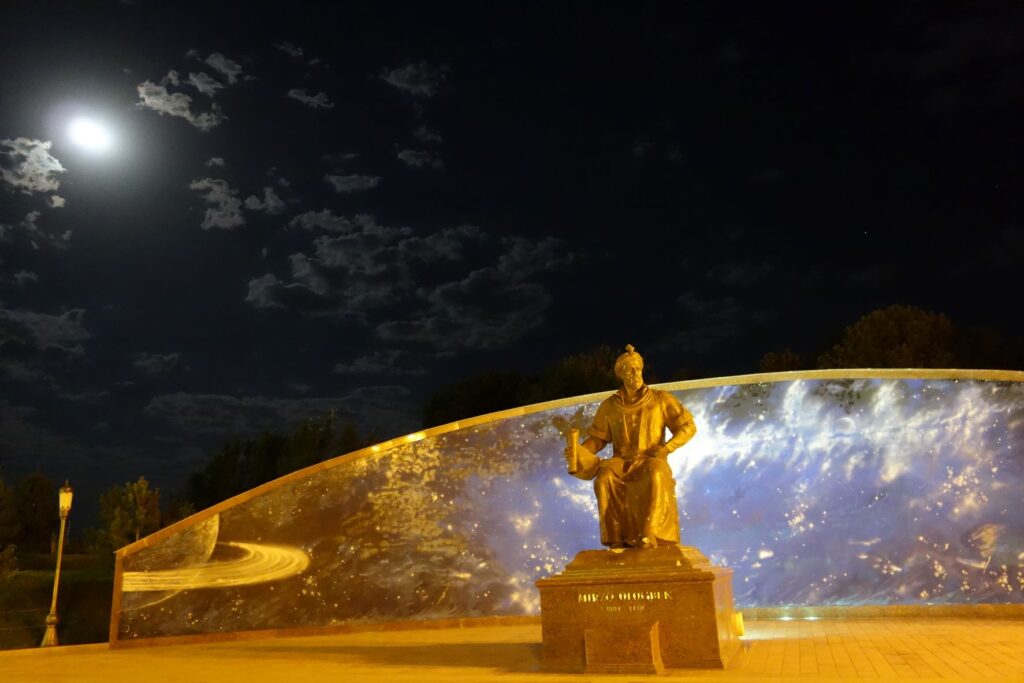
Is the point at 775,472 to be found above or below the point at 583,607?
above

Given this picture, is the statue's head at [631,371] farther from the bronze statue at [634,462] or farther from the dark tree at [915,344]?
the dark tree at [915,344]

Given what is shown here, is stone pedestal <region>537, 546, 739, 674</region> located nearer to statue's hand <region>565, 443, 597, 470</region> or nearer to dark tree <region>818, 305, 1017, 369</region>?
statue's hand <region>565, 443, 597, 470</region>

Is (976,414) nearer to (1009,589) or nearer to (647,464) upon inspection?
(1009,589)

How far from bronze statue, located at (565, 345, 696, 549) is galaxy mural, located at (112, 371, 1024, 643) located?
5.93 m

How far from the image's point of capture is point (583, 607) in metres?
7.02

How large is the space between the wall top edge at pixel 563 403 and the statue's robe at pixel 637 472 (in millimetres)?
4049

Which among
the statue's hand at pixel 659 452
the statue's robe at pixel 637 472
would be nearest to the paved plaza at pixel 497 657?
the statue's robe at pixel 637 472

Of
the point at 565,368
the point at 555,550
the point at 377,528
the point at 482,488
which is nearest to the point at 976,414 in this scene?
the point at 555,550

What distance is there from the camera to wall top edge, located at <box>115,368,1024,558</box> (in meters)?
12.3

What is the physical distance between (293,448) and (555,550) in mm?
25164

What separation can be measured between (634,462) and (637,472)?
160mm

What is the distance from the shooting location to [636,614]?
22.5 feet

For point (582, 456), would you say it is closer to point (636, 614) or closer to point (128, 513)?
point (636, 614)

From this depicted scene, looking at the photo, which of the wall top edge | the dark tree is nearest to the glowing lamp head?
the wall top edge
